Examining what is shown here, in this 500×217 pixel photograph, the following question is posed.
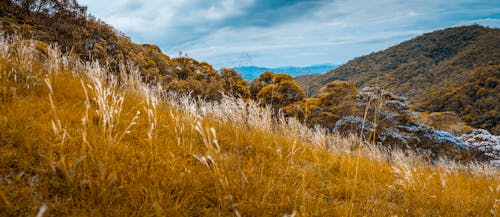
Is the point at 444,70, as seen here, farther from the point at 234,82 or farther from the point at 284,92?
the point at 234,82

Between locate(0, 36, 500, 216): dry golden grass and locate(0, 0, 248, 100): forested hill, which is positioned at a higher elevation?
locate(0, 0, 248, 100): forested hill

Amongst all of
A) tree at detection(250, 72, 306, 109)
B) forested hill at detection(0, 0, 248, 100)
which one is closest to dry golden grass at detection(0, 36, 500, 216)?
forested hill at detection(0, 0, 248, 100)

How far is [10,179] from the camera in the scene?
5.35ft

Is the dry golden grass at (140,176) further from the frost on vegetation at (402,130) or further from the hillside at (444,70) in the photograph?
the frost on vegetation at (402,130)

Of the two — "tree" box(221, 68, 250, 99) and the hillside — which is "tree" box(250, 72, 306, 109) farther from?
the hillside

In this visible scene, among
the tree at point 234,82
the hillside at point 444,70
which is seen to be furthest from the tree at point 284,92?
the hillside at point 444,70

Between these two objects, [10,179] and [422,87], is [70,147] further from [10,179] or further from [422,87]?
[422,87]

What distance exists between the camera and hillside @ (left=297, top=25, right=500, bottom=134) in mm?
39469

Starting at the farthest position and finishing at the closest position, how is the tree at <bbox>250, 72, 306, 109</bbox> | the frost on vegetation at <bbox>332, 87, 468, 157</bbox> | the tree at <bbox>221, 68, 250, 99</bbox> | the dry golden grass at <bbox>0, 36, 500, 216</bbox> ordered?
the tree at <bbox>221, 68, 250, 99</bbox> < the tree at <bbox>250, 72, 306, 109</bbox> < the frost on vegetation at <bbox>332, 87, 468, 157</bbox> < the dry golden grass at <bbox>0, 36, 500, 216</bbox>

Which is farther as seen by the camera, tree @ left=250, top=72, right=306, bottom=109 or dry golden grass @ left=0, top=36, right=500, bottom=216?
tree @ left=250, top=72, right=306, bottom=109

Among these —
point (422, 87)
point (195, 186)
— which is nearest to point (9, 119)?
point (195, 186)

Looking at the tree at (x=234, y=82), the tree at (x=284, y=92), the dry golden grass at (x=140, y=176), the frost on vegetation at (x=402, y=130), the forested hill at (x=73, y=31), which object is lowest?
the frost on vegetation at (x=402, y=130)

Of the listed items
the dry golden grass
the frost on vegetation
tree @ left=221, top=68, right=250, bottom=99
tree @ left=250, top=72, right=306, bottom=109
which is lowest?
the frost on vegetation

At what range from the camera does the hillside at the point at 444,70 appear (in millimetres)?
39469
